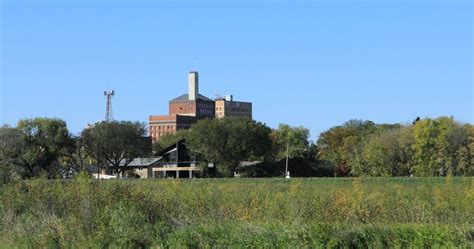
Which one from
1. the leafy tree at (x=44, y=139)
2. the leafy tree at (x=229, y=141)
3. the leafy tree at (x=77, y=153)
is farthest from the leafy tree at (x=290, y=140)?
the leafy tree at (x=44, y=139)

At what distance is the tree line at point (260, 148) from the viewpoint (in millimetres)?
99125

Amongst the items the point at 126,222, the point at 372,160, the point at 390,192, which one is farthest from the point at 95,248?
the point at 372,160

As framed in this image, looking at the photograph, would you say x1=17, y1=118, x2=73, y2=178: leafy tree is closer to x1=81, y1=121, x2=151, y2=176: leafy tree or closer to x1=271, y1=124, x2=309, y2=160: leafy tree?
x1=81, y1=121, x2=151, y2=176: leafy tree

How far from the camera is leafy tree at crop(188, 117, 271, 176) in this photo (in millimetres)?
115438

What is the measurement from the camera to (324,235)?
13422 millimetres

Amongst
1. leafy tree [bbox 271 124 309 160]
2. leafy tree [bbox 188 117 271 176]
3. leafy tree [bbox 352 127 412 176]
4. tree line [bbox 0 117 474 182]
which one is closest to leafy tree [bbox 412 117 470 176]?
tree line [bbox 0 117 474 182]

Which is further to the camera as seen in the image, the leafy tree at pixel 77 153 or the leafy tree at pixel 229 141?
the leafy tree at pixel 77 153

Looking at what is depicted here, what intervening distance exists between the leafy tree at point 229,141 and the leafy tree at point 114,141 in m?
14.1

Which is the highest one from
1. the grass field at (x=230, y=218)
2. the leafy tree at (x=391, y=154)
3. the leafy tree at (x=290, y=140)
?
the leafy tree at (x=290, y=140)

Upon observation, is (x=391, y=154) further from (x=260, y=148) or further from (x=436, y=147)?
(x=260, y=148)

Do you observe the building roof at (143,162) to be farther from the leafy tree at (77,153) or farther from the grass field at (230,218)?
the grass field at (230,218)

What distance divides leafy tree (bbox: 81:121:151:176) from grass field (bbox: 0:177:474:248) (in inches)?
3932

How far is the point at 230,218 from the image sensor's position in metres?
18.9

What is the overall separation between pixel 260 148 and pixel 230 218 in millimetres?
99502
